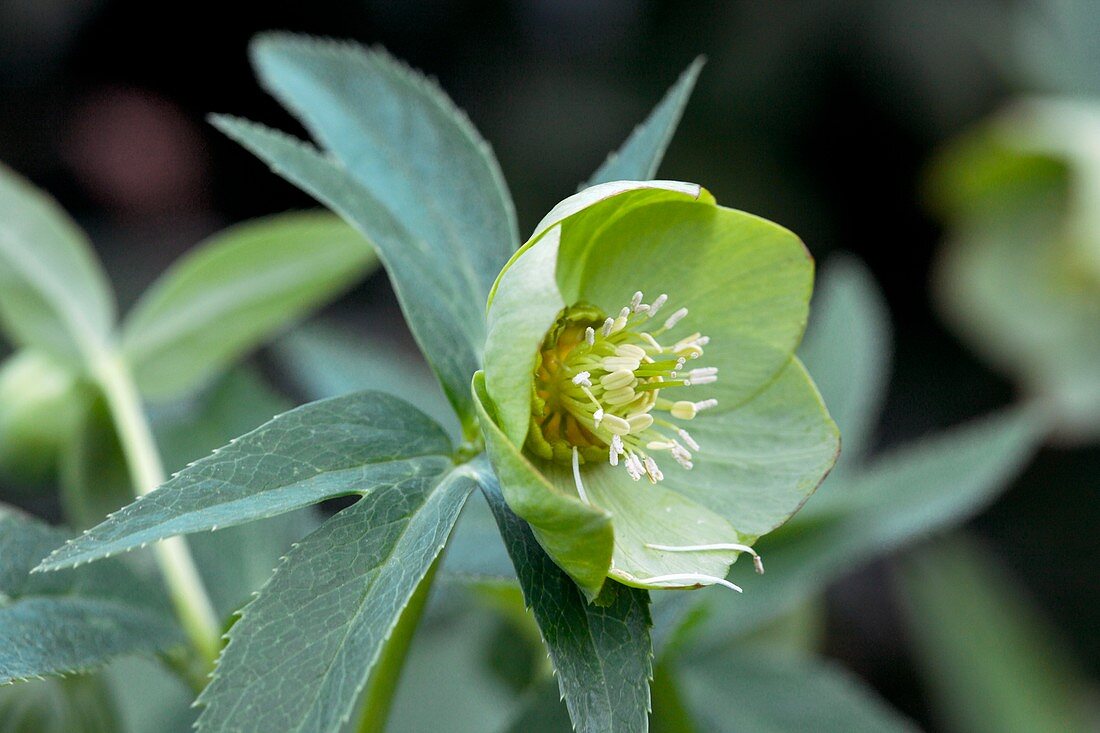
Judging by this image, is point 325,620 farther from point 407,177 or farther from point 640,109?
point 640,109

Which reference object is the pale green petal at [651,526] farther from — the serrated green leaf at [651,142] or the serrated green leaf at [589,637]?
the serrated green leaf at [651,142]

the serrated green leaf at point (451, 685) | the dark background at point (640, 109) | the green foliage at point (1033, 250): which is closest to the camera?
the serrated green leaf at point (451, 685)

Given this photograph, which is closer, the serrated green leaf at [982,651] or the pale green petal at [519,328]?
the pale green petal at [519,328]

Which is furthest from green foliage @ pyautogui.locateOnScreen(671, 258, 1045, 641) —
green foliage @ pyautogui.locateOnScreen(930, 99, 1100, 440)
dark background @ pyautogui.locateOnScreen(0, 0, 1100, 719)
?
dark background @ pyautogui.locateOnScreen(0, 0, 1100, 719)

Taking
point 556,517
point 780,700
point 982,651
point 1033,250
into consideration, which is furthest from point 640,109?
point 556,517

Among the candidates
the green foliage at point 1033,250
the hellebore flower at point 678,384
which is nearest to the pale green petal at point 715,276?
the hellebore flower at point 678,384
